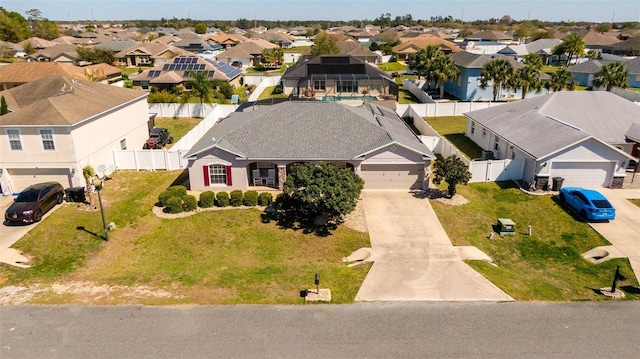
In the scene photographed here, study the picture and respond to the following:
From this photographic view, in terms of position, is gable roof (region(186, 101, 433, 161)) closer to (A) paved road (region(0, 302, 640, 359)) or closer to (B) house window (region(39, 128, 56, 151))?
(B) house window (region(39, 128, 56, 151))

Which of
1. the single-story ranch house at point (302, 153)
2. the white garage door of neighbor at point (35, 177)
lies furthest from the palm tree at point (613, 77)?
the white garage door of neighbor at point (35, 177)

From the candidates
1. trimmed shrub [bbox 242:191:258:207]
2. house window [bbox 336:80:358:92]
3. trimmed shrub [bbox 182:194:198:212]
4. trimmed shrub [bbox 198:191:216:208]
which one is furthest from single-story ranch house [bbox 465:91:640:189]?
trimmed shrub [bbox 182:194:198:212]

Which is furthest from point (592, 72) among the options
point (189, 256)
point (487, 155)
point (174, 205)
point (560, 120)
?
Answer: point (189, 256)

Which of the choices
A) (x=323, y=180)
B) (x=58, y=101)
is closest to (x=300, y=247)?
(x=323, y=180)

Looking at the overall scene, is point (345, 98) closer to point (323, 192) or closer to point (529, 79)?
point (529, 79)

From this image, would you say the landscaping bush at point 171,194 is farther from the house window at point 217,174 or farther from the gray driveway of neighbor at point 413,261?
the gray driveway of neighbor at point 413,261

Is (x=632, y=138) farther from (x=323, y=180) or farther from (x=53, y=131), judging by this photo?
(x=53, y=131)
